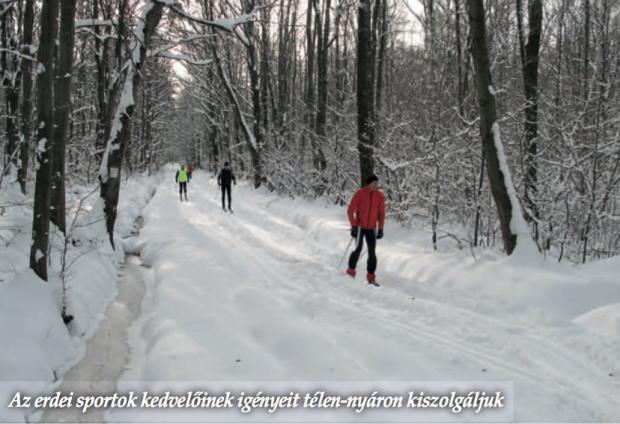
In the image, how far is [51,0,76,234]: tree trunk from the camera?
788 cm

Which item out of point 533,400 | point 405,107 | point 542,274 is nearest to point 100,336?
point 533,400

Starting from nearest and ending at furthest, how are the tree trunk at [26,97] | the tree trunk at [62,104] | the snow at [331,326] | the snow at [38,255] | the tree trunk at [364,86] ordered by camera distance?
the snow at [331,326] < the snow at [38,255] < the tree trunk at [62,104] < the tree trunk at [364,86] < the tree trunk at [26,97]

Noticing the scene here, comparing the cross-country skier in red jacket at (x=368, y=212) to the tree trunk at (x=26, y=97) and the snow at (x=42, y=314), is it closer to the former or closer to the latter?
the snow at (x=42, y=314)

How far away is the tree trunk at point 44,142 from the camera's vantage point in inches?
244

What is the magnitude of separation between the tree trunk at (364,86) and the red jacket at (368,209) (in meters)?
4.03

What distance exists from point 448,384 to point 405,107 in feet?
45.0

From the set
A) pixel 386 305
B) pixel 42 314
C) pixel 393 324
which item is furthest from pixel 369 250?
pixel 42 314

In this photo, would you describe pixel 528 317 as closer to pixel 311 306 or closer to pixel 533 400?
pixel 533 400

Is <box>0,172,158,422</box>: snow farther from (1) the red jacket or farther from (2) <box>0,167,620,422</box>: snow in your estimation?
(1) the red jacket

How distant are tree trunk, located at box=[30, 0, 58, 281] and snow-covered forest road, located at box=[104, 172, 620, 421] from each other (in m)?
1.55

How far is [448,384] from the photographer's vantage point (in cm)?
437

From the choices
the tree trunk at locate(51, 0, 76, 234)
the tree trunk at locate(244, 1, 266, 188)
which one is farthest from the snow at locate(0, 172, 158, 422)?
the tree trunk at locate(244, 1, 266, 188)

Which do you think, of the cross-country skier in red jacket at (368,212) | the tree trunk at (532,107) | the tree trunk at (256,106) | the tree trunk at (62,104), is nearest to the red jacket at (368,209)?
→ the cross-country skier in red jacket at (368,212)

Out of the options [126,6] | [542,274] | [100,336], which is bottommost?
[100,336]
